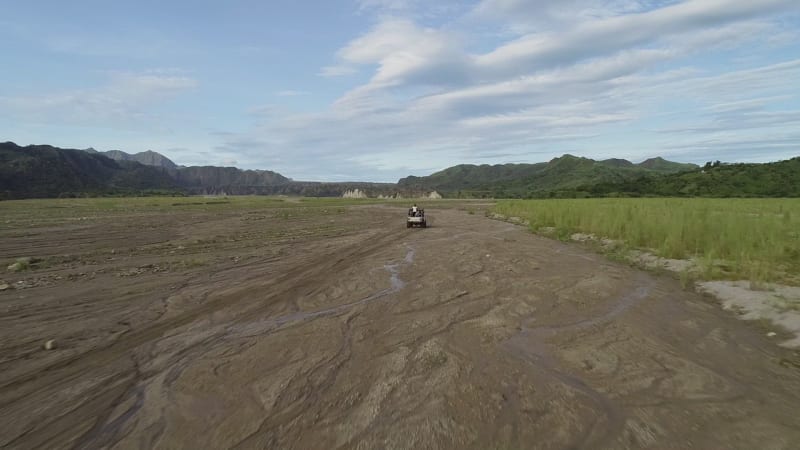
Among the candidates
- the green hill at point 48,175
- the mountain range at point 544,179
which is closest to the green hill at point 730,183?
the mountain range at point 544,179

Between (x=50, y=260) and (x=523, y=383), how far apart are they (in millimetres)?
15320

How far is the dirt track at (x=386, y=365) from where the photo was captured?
3.43 m

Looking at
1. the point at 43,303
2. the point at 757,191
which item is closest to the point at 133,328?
the point at 43,303

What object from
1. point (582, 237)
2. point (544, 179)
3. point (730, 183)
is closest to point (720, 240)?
point (582, 237)

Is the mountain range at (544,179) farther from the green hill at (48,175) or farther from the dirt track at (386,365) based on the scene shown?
the dirt track at (386,365)

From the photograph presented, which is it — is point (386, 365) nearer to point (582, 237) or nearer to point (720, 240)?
point (720, 240)

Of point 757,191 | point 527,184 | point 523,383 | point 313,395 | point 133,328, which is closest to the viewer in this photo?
point 313,395

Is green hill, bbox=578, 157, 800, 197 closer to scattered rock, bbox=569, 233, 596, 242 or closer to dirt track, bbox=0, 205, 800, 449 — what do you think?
scattered rock, bbox=569, 233, 596, 242

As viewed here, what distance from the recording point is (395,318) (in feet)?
21.7

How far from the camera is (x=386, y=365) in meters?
4.75

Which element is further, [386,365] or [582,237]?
[582,237]

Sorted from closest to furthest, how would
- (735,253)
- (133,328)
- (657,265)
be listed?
(133,328) → (735,253) → (657,265)

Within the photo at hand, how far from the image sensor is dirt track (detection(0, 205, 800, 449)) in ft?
11.2

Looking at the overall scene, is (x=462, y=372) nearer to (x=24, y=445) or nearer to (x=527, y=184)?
(x=24, y=445)
